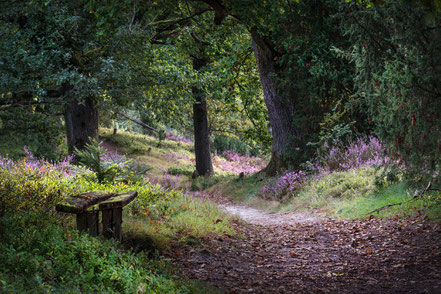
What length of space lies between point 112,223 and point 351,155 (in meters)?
8.08

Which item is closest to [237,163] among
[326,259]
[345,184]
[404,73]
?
[345,184]

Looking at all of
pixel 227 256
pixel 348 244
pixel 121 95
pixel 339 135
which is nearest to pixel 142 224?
pixel 227 256

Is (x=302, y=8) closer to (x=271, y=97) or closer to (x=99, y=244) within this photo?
(x=271, y=97)

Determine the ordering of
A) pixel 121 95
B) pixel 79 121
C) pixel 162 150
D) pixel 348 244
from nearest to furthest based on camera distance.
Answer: pixel 348 244, pixel 121 95, pixel 79 121, pixel 162 150

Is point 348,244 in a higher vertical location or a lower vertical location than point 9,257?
lower

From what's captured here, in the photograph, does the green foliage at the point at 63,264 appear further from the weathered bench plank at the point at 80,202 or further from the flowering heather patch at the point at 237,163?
the flowering heather patch at the point at 237,163

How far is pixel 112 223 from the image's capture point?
210 inches

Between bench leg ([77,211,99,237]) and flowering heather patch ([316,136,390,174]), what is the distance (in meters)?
7.50

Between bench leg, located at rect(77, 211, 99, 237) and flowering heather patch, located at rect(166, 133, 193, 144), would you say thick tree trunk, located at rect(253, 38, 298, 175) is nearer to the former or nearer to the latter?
bench leg, located at rect(77, 211, 99, 237)

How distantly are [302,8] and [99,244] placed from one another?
403 inches

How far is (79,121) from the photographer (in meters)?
12.8

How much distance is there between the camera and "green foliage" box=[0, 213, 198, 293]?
3451 millimetres

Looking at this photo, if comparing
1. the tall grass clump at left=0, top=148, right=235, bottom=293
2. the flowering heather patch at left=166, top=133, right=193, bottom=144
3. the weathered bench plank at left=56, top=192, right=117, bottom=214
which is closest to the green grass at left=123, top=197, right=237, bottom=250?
the tall grass clump at left=0, top=148, right=235, bottom=293

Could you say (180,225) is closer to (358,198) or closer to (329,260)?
(329,260)
